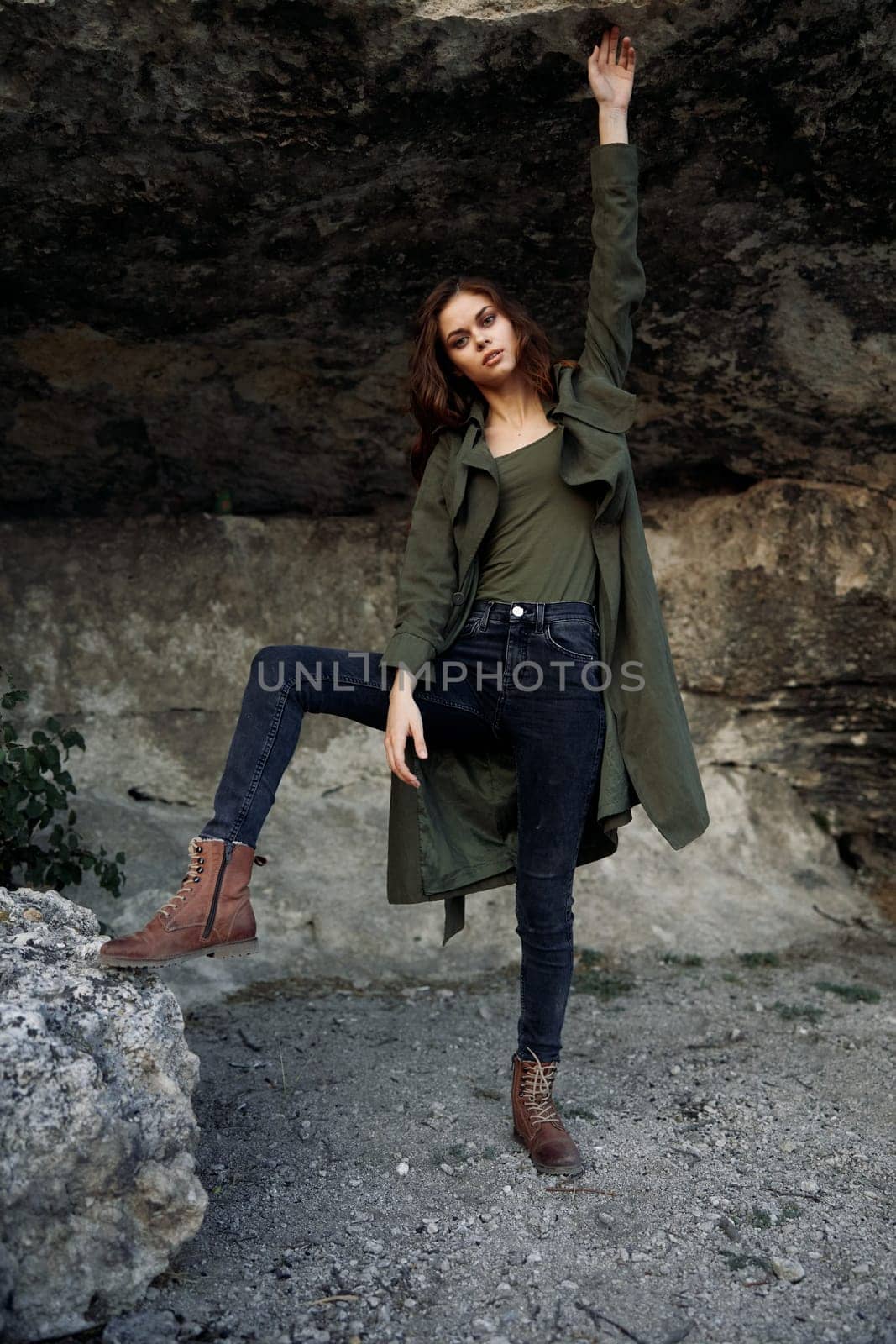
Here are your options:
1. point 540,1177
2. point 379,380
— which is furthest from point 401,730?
point 379,380

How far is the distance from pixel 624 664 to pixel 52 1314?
173cm

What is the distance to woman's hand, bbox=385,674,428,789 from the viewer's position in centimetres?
250

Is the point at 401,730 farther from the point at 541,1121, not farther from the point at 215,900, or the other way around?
the point at 541,1121

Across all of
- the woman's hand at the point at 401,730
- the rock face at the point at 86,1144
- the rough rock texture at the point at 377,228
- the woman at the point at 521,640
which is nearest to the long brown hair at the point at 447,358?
the woman at the point at 521,640

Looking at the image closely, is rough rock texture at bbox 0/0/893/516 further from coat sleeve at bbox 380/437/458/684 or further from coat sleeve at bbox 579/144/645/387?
coat sleeve at bbox 380/437/458/684

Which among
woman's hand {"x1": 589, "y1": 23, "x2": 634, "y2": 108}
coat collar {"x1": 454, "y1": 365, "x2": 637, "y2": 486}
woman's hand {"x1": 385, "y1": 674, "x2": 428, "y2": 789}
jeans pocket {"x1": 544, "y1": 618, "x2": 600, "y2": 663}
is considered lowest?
woman's hand {"x1": 385, "y1": 674, "x2": 428, "y2": 789}

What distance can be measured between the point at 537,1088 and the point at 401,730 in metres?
0.93

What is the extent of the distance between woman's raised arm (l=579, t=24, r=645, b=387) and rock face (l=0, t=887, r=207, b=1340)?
185cm

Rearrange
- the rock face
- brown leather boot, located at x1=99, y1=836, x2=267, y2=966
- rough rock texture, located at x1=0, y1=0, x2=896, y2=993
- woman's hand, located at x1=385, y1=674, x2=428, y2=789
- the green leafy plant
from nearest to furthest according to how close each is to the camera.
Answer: the rock face → brown leather boot, located at x1=99, y1=836, x2=267, y2=966 → woman's hand, located at x1=385, y1=674, x2=428, y2=789 → rough rock texture, located at x1=0, y1=0, x2=896, y2=993 → the green leafy plant

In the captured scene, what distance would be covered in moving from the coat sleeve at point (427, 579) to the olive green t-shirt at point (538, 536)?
0.10 m

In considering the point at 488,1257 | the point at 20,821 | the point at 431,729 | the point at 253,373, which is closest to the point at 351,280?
the point at 253,373

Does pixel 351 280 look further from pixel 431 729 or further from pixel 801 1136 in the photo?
pixel 801 1136

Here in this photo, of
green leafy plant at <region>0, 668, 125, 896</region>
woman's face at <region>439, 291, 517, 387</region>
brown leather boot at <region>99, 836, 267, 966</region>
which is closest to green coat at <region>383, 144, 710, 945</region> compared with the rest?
woman's face at <region>439, 291, 517, 387</region>

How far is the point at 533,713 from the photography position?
8.59 feet
